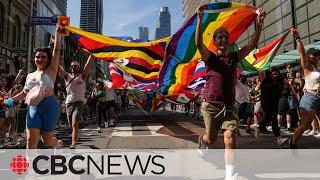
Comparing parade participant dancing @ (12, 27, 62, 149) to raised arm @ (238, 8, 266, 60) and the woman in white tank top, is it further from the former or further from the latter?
the woman in white tank top

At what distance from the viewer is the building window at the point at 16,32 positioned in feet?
128

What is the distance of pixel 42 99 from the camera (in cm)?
528

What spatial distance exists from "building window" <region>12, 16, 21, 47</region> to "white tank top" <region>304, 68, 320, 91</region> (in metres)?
35.6

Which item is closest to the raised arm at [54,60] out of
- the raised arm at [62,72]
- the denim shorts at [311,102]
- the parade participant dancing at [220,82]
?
the raised arm at [62,72]

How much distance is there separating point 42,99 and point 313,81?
4.66 m

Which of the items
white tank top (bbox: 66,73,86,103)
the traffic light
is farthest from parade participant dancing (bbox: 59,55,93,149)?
the traffic light

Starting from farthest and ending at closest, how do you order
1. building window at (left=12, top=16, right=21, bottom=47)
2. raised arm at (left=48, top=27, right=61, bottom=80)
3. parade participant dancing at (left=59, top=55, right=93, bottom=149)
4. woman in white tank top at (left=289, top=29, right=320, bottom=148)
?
building window at (left=12, top=16, right=21, bottom=47), parade participant dancing at (left=59, top=55, right=93, bottom=149), woman in white tank top at (left=289, top=29, right=320, bottom=148), raised arm at (left=48, top=27, right=61, bottom=80)

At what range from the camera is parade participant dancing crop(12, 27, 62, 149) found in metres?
5.19

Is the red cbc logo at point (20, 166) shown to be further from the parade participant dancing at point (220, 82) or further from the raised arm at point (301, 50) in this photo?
the raised arm at point (301, 50)

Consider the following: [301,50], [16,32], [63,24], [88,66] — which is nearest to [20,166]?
[63,24]

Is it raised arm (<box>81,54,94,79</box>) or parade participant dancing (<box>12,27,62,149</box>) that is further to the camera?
raised arm (<box>81,54,94,79</box>)

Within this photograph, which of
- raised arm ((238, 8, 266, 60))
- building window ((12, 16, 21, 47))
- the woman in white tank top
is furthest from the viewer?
building window ((12, 16, 21, 47))

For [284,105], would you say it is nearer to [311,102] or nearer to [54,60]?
[311,102]

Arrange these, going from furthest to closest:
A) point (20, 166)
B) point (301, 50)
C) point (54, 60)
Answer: point (301, 50) → point (20, 166) → point (54, 60)
